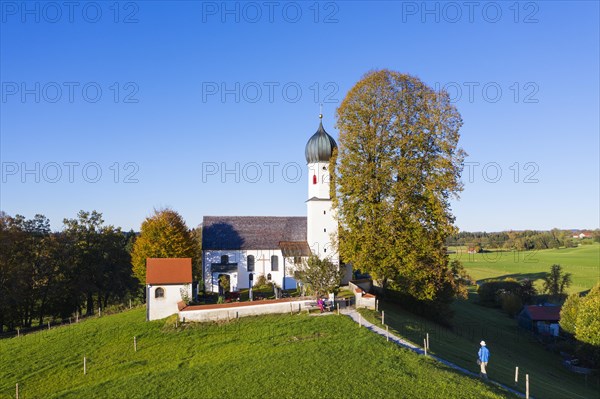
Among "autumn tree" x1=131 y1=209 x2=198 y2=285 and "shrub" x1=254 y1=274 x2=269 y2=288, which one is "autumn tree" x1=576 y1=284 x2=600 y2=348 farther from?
"autumn tree" x1=131 y1=209 x2=198 y2=285

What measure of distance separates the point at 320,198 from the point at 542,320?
107ft

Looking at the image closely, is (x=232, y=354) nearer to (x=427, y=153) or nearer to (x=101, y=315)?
(x=427, y=153)

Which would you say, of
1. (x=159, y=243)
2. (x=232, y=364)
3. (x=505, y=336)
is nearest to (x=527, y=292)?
(x=505, y=336)

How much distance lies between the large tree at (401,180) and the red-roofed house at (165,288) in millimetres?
11176

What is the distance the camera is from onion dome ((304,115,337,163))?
3859 centimetres

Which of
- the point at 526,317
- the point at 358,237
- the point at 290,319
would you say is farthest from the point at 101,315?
the point at 526,317

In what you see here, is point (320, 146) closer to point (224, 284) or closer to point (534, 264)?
point (224, 284)

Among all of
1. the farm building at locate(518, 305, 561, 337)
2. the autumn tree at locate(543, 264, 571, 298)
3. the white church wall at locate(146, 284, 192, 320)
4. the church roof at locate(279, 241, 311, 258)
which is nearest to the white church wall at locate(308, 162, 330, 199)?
the church roof at locate(279, 241, 311, 258)

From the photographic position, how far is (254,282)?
140 ft

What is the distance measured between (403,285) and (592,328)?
1854 centimetres

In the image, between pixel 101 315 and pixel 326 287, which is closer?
pixel 326 287

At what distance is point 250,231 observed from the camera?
Result: 44219 mm

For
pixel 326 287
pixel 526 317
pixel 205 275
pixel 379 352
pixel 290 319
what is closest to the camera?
pixel 379 352

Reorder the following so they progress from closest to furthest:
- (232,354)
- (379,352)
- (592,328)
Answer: (379,352)
(232,354)
(592,328)
